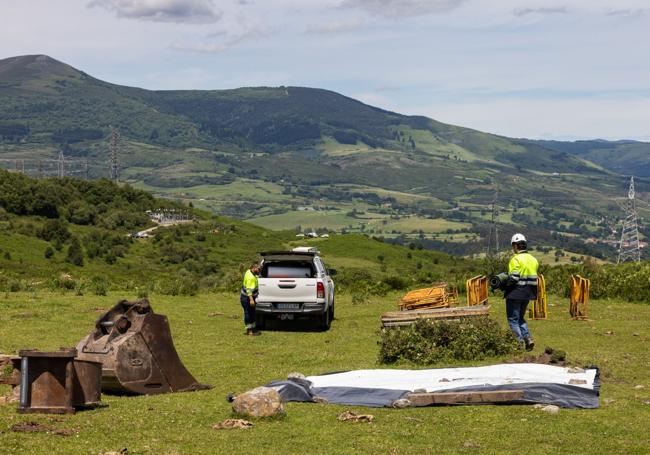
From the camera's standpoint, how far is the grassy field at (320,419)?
12.6 meters

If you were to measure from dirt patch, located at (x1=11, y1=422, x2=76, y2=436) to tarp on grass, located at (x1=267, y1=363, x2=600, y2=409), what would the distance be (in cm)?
420

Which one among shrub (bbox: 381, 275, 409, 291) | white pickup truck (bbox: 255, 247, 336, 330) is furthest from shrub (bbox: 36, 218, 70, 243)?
white pickup truck (bbox: 255, 247, 336, 330)

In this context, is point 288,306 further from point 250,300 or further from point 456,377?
point 456,377

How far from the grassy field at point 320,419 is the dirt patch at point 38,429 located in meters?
0.15

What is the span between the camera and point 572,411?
48.6 ft

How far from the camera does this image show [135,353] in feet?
55.0

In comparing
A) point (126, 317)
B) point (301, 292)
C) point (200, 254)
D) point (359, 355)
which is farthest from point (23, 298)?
point (200, 254)

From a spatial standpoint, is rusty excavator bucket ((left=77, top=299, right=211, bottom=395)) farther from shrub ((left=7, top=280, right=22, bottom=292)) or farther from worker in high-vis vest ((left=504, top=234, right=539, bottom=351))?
shrub ((left=7, top=280, right=22, bottom=292))

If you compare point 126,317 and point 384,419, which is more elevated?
point 126,317

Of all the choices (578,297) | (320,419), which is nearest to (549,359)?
(320,419)

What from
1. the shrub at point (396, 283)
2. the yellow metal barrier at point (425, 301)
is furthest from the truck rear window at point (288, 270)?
the shrub at point (396, 283)

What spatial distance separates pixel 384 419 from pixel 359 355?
8.31 m

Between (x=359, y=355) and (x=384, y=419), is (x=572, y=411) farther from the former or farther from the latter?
(x=359, y=355)

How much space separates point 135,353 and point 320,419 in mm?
4038
